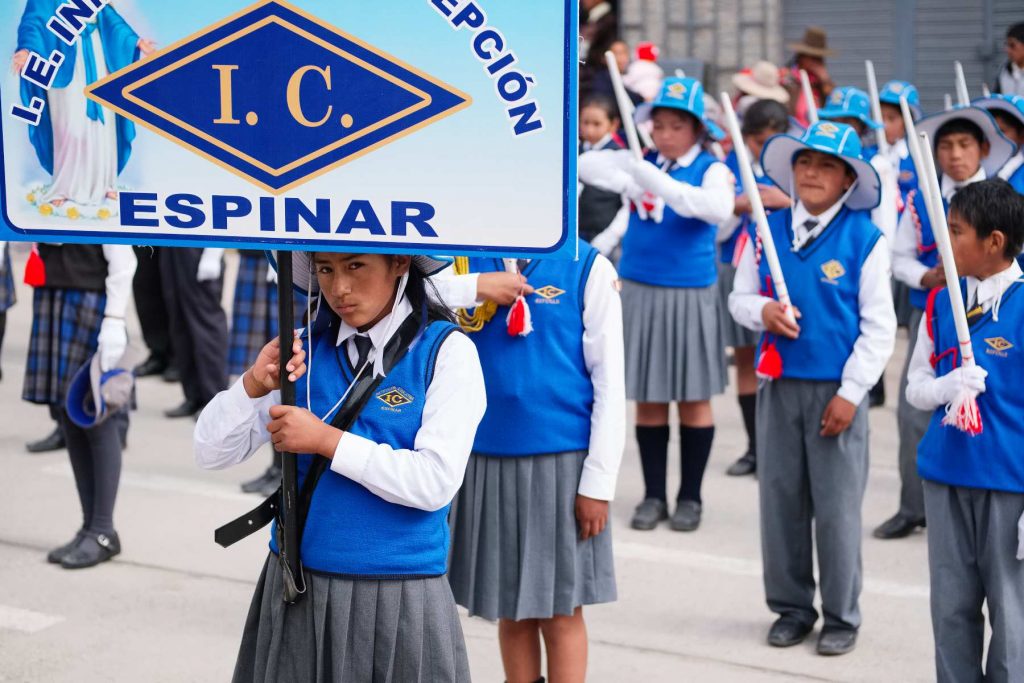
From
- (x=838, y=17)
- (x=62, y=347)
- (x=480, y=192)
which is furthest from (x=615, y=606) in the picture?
(x=838, y=17)

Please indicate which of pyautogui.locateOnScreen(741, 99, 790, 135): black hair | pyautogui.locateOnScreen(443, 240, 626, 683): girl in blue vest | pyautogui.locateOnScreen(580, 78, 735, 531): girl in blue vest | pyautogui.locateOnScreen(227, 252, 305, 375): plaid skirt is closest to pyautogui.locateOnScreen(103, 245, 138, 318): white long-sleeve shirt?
pyautogui.locateOnScreen(227, 252, 305, 375): plaid skirt

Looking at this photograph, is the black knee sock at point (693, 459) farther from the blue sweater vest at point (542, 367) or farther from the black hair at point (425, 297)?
the black hair at point (425, 297)

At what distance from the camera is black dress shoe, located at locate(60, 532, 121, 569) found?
18.2ft

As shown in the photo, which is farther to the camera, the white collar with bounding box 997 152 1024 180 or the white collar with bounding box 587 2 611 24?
the white collar with bounding box 587 2 611 24

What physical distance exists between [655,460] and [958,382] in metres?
2.79

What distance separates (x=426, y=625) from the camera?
2871mm

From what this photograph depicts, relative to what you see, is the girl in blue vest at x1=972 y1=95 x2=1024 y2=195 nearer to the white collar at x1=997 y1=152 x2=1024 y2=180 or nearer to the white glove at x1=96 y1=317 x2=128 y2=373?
the white collar at x1=997 y1=152 x2=1024 y2=180

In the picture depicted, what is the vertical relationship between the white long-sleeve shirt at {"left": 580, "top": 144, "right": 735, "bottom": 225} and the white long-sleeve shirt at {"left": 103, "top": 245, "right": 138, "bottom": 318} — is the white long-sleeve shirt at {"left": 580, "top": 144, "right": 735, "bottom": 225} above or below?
above

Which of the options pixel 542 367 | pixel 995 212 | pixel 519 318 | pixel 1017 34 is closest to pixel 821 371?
pixel 995 212

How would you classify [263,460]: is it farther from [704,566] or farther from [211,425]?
[211,425]

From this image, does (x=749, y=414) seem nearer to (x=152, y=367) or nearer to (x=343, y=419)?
(x=152, y=367)

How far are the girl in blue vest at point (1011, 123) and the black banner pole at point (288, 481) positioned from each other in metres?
4.00

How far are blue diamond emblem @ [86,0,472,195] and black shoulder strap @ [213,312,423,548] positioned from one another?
53cm

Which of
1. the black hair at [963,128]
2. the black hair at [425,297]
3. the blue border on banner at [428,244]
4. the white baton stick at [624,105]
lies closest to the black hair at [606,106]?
the white baton stick at [624,105]
